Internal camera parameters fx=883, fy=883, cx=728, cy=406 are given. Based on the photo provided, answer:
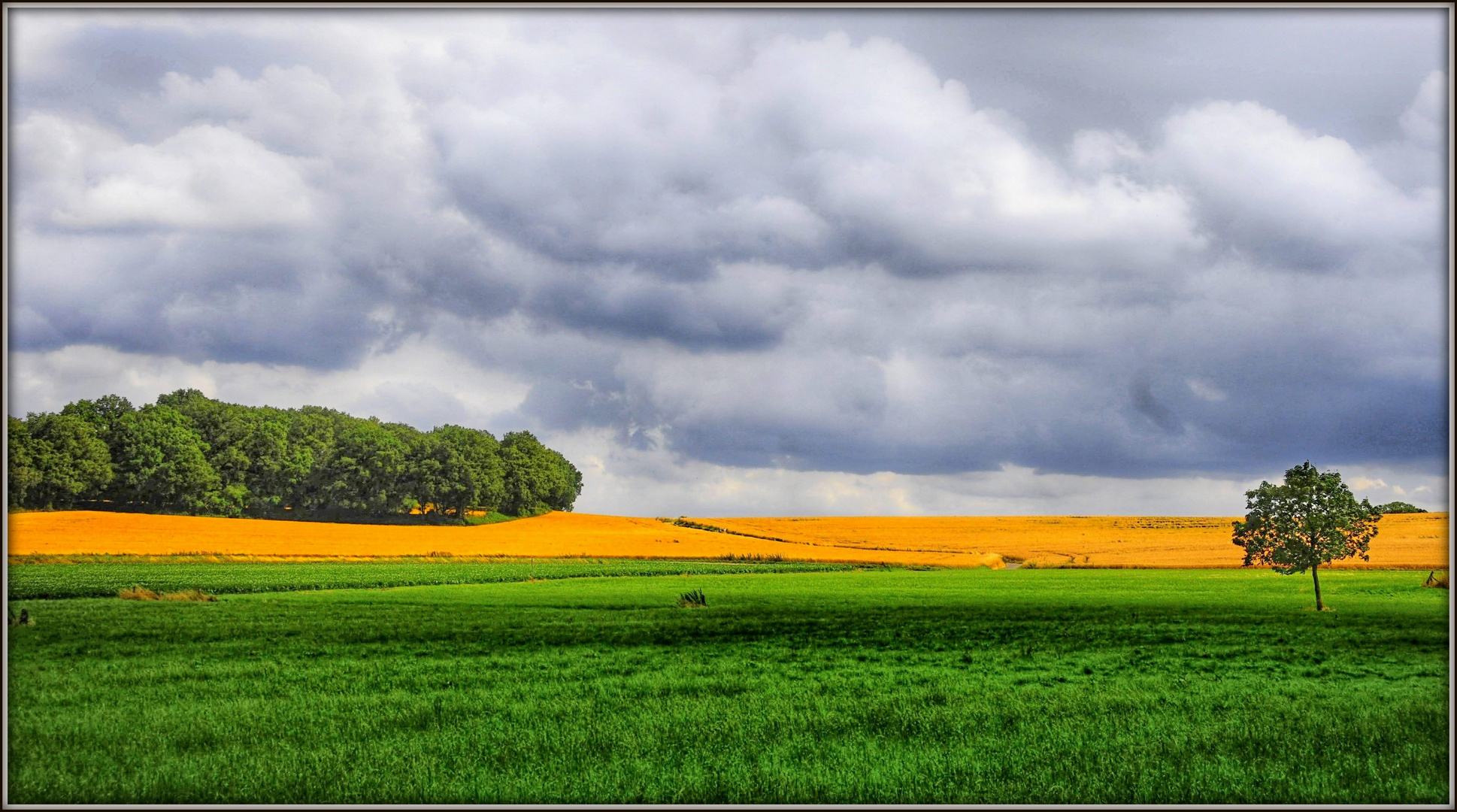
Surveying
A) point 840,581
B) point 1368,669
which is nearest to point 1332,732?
point 1368,669

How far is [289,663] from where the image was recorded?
23.8 meters

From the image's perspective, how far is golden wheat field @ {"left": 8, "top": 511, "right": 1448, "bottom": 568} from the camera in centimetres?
8494

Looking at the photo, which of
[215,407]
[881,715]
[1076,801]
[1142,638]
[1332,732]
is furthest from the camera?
[215,407]

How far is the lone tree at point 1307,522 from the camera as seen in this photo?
1699 inches

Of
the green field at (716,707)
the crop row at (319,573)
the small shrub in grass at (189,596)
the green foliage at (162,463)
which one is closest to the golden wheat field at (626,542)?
the crop row at (319,573)

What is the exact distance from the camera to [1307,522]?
143 ft

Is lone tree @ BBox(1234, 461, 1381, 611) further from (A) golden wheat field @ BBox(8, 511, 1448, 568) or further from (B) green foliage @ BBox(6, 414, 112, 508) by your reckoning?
(B) green foliage @ BBox(6, 414, 112, 508)

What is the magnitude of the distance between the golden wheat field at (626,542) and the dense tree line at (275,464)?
21.1 feet

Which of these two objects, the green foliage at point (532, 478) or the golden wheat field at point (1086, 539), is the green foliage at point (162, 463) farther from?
the golden wheat field at point (1086, 539)

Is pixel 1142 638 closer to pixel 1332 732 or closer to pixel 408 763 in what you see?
pixel 1332 732

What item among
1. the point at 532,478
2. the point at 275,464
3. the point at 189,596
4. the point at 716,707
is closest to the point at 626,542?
the point at 532,478

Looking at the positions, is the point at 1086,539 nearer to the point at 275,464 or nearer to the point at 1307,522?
the point at 1307,522

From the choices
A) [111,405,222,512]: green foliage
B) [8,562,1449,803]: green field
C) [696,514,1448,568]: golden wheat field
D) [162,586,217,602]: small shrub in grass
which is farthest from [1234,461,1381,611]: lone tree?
[111,405,222,512]: green foliage

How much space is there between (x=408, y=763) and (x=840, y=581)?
55.3 metres
